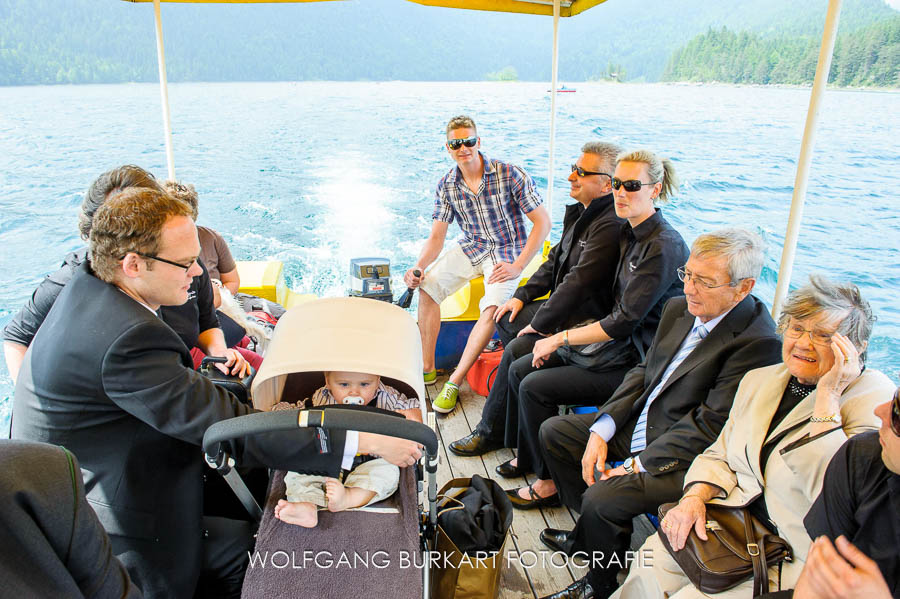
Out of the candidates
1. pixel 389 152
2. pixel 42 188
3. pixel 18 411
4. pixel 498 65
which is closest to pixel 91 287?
pixel 18 411

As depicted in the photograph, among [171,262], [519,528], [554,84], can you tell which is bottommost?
[519,528]

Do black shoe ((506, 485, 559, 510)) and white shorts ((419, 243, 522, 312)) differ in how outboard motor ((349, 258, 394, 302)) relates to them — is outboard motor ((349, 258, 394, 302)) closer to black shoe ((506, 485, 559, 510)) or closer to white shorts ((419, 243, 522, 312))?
white shorts ((419, 243, 522, 312))

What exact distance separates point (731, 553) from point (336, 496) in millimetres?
1075

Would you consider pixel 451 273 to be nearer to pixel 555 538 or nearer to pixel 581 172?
pixel 581 172

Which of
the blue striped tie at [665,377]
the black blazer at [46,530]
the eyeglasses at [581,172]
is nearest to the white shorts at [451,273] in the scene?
the eyeglasses at [581,172]

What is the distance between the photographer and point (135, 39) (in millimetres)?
16234

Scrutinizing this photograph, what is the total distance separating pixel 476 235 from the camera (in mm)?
3826

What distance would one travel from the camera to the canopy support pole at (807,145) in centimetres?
217

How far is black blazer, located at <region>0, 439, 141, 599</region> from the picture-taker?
80 centimetres

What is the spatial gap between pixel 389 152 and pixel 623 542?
1185cm

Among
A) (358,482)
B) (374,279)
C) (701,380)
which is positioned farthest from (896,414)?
(374,279)

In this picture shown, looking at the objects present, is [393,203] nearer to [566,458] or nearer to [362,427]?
[566,458]

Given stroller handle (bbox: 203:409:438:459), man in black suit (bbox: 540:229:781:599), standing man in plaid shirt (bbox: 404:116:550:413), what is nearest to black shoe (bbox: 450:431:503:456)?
standing man in plaid shirt (bbox: 404:116:550:413)

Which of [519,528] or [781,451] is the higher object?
[781,451]
